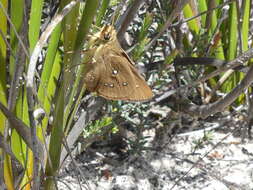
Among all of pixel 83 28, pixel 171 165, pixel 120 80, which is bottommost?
pixel 171 165

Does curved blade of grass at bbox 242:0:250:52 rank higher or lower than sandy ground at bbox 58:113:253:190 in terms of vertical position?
higher

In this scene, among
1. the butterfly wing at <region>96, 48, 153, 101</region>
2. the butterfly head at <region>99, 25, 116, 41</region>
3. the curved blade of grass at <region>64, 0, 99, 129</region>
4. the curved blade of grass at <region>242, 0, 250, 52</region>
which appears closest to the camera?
the curved blade of grass at <region>64, 0, 99, 129</region>

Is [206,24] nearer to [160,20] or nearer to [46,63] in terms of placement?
[160,20]

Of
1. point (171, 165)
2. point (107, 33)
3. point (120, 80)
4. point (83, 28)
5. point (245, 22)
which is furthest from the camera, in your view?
point (245, 22)

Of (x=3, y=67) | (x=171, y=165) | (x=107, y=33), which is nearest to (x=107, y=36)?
(x=107, y=33)

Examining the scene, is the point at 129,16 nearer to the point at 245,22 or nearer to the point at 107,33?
the point at 107,33

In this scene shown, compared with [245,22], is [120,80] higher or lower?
lower

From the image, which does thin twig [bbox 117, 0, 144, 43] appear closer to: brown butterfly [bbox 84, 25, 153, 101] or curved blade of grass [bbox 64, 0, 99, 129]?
brown butterfly [bbox 84, 25, 153, 101]

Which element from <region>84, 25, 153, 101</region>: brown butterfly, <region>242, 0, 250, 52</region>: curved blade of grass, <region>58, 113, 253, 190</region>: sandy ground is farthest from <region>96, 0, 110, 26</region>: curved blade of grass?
<region>242, 0, 250, 52</region>: curved blade of grass
